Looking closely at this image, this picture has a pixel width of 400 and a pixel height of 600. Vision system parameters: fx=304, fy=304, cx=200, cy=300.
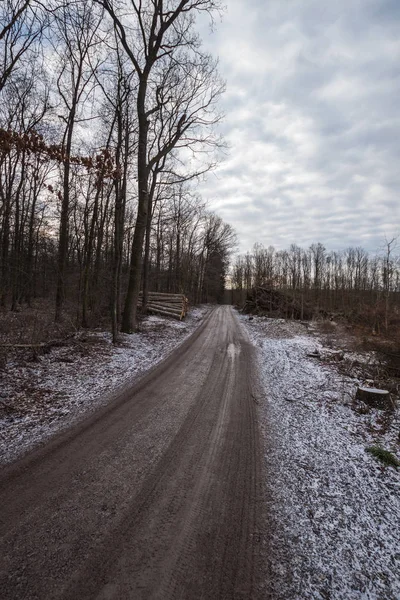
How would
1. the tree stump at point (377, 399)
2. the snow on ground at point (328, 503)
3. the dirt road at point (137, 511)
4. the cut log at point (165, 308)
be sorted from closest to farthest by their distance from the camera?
the dirt road at point (137, 511) → the snow on ground at point (328, 503) → the tree stump at point (377, 399) → the cut log at point (165, 308)

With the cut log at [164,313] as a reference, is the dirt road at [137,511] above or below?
below

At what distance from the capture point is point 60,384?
21.5 ft

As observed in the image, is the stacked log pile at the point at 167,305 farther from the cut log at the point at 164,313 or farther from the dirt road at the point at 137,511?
the dirt road at the point at 137,511

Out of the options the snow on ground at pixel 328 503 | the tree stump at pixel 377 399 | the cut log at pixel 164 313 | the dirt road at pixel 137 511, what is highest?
the cut log at pixel 164 313

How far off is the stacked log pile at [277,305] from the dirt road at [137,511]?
24.7m

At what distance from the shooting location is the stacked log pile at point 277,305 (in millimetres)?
28828

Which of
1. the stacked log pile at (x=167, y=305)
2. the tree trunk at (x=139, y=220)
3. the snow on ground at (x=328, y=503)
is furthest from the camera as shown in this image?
the stacked log pile at (x=167, y=305)

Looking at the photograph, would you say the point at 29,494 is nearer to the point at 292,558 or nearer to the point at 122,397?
the point at 292,558

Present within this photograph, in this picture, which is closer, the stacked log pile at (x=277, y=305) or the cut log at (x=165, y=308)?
the cut log at (x=165, y=308)

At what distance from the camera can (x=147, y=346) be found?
11266 mm

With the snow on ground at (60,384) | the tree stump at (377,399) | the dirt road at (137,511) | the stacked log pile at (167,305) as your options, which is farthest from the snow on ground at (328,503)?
the stacked log pile at (167,305)

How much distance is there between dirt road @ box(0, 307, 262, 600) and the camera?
2205 mm

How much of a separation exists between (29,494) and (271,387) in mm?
5479

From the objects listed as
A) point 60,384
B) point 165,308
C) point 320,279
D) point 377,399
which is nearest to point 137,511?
point 60,384
